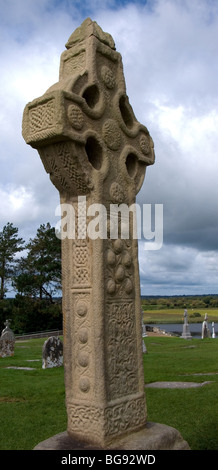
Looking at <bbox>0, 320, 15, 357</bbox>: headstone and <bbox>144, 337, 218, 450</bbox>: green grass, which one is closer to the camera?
<bbox>144, 337, 218, 450</bbox>: green grass

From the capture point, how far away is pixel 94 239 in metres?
3.58

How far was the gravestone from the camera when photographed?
3439 millimetres

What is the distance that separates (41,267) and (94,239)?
33.0m

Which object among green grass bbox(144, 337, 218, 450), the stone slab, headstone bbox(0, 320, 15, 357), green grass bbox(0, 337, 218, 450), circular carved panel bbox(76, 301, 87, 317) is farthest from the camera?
headstone bbox(0, 320, 15, 357)

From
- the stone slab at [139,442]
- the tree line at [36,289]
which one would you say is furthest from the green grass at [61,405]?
the tree line at [36,289]

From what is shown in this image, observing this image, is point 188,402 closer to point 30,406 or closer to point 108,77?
point 30,406

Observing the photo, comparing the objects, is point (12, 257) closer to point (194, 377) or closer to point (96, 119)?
point (194, 377)

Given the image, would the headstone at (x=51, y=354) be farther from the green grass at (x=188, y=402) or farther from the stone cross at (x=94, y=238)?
the stone cross at (x=94, y=238)

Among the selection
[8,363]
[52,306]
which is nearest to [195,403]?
[8,363]

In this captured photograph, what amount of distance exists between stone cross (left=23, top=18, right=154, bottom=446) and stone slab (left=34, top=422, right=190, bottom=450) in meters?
0.06

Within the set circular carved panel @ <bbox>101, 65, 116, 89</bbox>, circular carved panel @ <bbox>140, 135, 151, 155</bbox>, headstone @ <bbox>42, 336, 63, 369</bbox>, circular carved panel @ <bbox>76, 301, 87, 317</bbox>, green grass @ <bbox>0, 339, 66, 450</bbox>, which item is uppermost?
circular carved panel @ <bbox>101, 65, 116, 89</bbox>

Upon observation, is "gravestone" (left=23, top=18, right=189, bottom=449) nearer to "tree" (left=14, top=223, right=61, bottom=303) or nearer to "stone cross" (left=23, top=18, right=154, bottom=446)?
"stone cross" (left=23, top=18, right=154, bottom=446)

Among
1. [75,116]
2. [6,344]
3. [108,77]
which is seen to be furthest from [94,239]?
[6,344]

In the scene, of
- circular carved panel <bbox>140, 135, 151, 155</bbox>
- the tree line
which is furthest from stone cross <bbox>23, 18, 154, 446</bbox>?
the tree line
